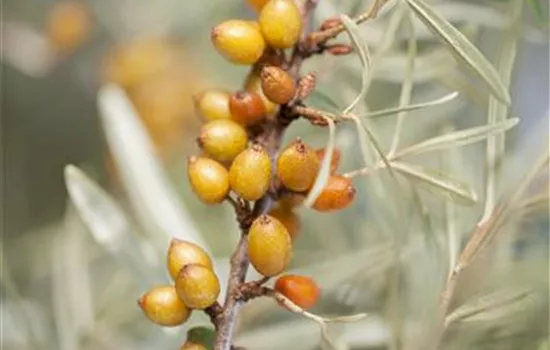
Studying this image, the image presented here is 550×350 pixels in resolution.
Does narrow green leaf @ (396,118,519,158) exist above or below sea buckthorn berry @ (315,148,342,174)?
above

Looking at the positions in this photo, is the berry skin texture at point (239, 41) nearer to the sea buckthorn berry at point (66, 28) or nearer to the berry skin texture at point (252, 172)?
the berry skin texture at point (252, 172)

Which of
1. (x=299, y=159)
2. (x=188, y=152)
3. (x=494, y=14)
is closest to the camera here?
(x=299, y=159)

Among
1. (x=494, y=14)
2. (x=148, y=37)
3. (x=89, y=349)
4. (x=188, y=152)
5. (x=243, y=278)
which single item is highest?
(x=148, y=37)

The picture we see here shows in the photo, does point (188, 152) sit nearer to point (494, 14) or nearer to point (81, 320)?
point (81, 320)

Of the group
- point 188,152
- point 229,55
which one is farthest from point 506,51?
point 188,152

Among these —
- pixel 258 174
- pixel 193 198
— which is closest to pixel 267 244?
pixel 258 174

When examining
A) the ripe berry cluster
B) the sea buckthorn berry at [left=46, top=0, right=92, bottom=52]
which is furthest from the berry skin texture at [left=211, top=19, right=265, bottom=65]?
the sea buckthorn berry at [left=46, top=0, right=92, bottom=52]

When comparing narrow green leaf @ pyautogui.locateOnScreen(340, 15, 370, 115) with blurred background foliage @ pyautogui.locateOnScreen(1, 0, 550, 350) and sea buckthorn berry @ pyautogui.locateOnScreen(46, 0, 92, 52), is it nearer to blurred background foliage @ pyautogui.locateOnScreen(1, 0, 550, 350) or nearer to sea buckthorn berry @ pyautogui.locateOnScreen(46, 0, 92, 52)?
blurred background foliage @ pyautogui.locateOnScreen(1, 0, 550, 350)
